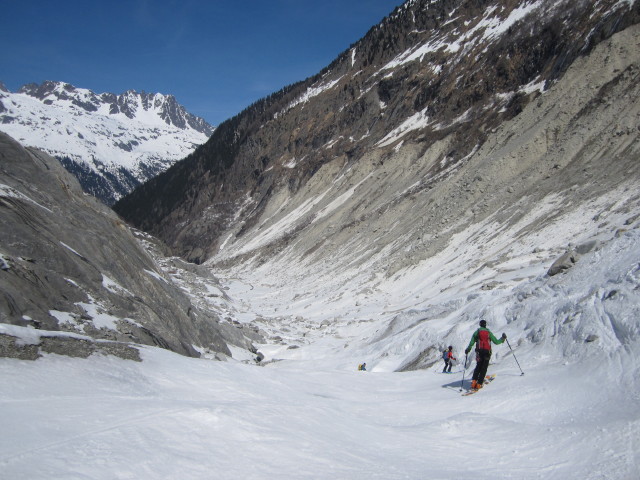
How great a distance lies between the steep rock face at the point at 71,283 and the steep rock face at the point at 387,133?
24.4 metres

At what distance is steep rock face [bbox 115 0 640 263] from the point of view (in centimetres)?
4912

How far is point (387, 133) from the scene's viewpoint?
7788 cm

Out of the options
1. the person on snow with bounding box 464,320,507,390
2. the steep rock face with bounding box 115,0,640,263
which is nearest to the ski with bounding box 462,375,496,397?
the person on snow with bounding box 464,320,507,390

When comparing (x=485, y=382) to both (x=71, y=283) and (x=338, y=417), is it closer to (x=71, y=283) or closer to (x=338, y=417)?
(x=338, y=417)

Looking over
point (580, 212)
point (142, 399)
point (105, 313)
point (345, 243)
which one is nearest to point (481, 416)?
point (142, 399)

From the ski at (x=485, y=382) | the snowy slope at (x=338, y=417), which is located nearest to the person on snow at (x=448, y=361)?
the snowy slope at (x=338, y=417)

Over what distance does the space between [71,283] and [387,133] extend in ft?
230

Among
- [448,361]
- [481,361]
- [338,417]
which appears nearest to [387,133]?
[448,361]

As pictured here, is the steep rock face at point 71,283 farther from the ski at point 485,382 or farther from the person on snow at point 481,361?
the person on snow at point 481,361

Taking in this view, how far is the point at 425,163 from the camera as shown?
A: 57.6 meters

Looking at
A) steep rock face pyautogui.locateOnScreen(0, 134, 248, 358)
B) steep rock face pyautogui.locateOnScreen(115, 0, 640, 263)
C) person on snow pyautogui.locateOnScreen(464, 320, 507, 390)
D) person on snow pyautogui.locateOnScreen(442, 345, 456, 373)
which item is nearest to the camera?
steep rock face pyautogui.locateOnScreen(0, 134, 248, 358)

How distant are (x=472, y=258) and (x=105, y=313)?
2370 centimetres

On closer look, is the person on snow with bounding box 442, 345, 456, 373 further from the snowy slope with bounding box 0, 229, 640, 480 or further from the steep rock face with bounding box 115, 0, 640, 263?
the steep rock face with bounding box 115, 0, 640, 263

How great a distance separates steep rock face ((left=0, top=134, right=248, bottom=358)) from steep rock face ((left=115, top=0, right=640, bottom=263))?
80.2 feet
